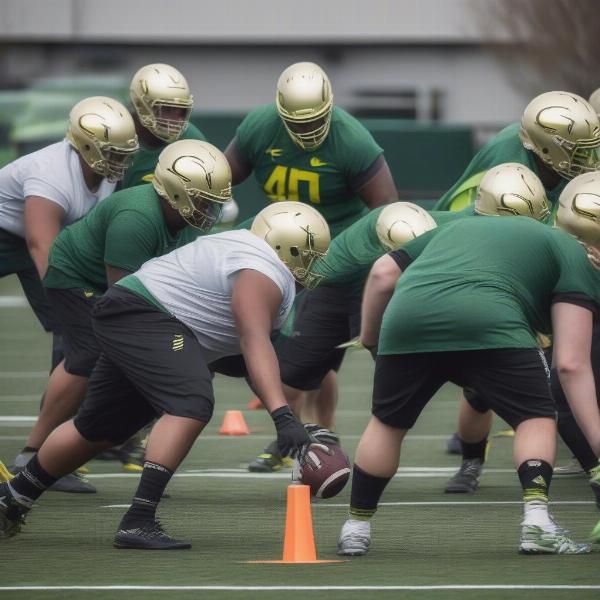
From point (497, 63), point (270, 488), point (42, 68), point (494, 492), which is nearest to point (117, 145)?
point (270, 488)

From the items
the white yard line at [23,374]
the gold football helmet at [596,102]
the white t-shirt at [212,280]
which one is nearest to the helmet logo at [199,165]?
the white t-shirt at [212,280]

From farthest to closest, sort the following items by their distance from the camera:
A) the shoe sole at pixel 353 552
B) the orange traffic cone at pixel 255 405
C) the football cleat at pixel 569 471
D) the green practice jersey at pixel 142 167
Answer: the orange traffic cone at pixel 255 405 → the green practice jersey at pixel 142 167 → the football cleat at pixel 569 471 → the shoe sole at pixel 353 552

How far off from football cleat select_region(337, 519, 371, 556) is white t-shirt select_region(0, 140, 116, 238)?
2.73 meters

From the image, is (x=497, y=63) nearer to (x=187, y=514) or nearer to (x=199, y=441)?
(x=199, y=441)

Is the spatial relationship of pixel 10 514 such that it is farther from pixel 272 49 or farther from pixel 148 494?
pixel 272 49

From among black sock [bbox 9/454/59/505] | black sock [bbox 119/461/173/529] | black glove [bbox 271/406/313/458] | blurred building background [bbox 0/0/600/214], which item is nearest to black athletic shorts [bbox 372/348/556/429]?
black glove [bbox 271/406/313/458]

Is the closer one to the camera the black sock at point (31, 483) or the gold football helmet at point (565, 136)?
the black sock at point (31, 483)

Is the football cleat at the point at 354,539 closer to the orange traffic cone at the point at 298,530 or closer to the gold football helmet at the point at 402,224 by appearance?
the orange traffic cone at the point at 298,530

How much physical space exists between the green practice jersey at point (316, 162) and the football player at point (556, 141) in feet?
3.06

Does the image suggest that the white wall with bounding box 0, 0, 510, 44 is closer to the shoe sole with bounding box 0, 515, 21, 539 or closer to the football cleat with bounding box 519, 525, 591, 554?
the shoe sole with bounding box 0, 515, 21, 539

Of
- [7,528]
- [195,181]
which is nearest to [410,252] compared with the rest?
[195,181]

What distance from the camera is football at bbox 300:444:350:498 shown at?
633 centimetres

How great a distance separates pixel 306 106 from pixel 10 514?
307 cm

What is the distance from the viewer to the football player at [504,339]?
6133mm
